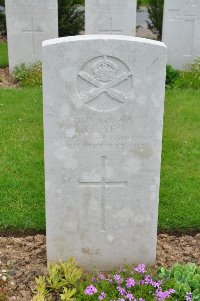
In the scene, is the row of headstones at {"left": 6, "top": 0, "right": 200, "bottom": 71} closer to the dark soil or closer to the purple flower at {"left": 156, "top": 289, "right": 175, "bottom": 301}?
the dark soil

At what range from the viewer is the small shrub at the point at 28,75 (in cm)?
972

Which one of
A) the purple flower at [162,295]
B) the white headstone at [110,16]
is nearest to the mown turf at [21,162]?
the purple flower at [162,295]

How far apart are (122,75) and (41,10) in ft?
23.2

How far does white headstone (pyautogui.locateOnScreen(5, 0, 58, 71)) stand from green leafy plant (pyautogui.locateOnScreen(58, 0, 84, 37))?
3.65 metres

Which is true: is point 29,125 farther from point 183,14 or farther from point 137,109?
point 183,14

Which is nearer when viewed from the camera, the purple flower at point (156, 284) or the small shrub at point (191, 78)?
the purple flower at point (156, 284)

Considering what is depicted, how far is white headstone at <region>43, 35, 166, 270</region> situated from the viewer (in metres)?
3.48

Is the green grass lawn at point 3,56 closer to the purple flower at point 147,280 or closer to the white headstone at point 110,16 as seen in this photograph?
the white headstone at point 110,16

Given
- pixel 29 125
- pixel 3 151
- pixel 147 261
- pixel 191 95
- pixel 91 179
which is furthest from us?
pixel 191 95

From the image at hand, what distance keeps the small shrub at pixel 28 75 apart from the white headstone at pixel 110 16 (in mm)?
1335

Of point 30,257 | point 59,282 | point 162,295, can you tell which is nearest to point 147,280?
point 162,295

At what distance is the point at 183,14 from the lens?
34.5 feet

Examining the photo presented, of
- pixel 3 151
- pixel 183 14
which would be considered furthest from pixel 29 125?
pixel 183 14

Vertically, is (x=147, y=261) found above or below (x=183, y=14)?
below
